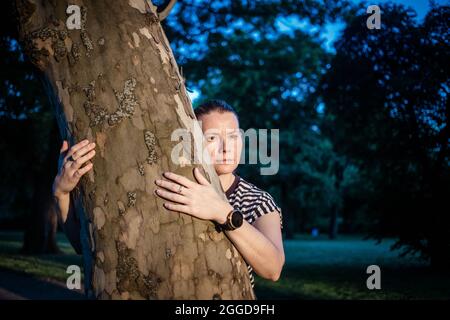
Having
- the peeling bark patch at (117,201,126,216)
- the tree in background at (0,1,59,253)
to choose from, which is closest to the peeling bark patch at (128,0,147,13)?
the tree in background at (0,1,59,253)

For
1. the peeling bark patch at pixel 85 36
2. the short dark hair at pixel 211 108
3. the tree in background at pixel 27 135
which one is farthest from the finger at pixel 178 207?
the tree in background at pixel 27 135

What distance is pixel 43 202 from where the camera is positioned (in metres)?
15.0

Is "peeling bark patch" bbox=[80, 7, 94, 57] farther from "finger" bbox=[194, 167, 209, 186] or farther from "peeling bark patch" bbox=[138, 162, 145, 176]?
"finger" bbox=[194, 167, 209, 186]

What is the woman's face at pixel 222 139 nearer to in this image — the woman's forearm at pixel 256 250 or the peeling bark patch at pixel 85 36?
the woman's forearm at pixel 256 250

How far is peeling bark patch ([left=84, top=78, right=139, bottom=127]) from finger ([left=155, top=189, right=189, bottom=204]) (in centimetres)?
38

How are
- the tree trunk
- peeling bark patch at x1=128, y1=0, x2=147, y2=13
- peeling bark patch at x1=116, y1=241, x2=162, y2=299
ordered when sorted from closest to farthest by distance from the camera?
peeling bark patch at x1=116, y1=241, x2=162, y2=299 < peeling bark patch at x1=128, y1=0, x2=147, y2=13 < the tree trunk

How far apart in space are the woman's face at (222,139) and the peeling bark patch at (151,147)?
80 cm

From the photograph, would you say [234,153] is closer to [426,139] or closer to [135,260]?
[135,260]

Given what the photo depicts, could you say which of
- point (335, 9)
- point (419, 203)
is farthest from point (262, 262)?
point (335, 9)

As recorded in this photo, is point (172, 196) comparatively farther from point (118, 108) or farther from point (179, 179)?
point (118, 108)

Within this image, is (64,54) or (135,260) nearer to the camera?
(135,260)

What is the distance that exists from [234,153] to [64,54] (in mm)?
1211

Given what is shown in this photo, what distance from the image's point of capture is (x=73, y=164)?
1.68 meters

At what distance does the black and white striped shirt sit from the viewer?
2.21m
